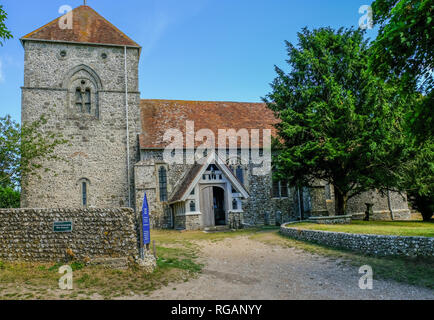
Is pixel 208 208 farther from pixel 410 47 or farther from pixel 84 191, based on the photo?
pixel 410 47

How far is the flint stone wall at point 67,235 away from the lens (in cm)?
888

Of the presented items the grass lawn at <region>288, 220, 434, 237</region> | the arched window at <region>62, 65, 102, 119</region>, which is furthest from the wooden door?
the arched window at <region>62, 65, 102, 119</region>

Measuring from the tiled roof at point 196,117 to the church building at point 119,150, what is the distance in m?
0.11

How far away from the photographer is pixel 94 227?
9016 mm

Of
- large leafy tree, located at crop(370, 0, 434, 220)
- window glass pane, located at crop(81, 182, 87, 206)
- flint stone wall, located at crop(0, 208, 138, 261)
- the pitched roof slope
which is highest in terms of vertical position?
A: the pitched roof slope

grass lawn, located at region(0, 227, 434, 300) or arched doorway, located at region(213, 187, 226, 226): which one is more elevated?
arched doorway, located at region(213, 187, 226, 226)

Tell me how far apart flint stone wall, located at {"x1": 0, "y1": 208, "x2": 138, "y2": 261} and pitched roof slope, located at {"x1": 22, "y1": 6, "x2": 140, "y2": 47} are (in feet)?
53.8

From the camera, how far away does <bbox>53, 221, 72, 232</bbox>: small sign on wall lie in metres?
8.97

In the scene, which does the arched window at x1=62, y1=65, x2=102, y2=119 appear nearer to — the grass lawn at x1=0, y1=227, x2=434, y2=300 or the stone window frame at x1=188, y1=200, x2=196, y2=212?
the stone window frame at x1=188, y1=200, x2=196, y2=212

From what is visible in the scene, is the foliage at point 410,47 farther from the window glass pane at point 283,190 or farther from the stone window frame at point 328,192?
the stone window frame at point 328,192

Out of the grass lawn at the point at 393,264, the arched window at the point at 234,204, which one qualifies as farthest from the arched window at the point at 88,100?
the grass lawn at the point at 393,264

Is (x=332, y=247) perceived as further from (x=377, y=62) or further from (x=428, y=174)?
(x=428, y=174)

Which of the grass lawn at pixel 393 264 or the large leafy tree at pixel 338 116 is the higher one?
the large leafy tree at pixel 338 116
